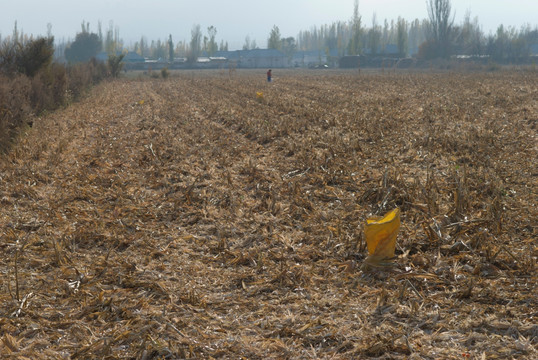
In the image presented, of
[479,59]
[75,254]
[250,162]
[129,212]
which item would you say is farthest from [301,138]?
[479,59]

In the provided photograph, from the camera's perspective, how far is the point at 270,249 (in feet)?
18.6

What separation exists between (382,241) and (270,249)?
137 cm

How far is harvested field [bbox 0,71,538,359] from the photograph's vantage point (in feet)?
12.5

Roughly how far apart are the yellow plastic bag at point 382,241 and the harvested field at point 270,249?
18 centimetres

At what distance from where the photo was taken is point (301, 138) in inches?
474

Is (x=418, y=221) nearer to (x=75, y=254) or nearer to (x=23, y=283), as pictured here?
(x=75, y=254)

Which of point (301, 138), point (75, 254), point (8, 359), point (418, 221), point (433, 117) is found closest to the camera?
point (8, 359)

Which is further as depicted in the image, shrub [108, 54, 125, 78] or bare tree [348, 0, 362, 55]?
bare tree [348, 0, 362, 55]

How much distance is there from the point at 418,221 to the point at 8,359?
15.6ft

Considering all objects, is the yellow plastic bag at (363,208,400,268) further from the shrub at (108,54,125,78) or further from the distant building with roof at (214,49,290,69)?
the distant building with roof at (214,49,290,69)

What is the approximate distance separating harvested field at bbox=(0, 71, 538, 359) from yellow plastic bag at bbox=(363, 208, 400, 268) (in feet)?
0.57

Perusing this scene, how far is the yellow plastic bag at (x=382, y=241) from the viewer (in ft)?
16.6

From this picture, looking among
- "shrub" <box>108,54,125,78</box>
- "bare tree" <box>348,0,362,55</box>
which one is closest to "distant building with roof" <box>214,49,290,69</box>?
"bare tree" <box>348,0,362,55</box>

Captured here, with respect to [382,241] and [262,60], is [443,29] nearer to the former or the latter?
[262,60]
